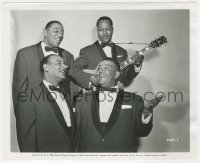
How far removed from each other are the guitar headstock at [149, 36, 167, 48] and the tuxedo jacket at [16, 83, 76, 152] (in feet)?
1.02

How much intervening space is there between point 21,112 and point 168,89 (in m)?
0.46

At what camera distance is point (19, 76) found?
1219mm

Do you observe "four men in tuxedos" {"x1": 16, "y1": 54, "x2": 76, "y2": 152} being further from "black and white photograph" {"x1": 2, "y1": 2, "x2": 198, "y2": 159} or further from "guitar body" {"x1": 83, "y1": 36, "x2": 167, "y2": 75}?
"guitar body" {"x1": 83, "y1": 36, "x2": 167, "y2": 75}

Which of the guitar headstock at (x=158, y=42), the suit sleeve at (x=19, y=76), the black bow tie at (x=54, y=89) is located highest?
the guitar headstock at (x=158, y=42)

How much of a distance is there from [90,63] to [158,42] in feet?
0.72

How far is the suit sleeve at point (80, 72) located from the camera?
3.98ft

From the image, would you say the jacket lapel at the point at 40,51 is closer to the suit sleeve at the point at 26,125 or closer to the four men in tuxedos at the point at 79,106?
the four men in tuxedos at the point at 79,106

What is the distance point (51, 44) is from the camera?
4.01 ft

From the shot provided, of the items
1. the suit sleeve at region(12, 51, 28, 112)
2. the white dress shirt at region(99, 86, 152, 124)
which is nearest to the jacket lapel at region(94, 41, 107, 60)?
the white dress shirt at region(99, 86, 152, 124)

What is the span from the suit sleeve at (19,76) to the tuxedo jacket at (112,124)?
19cm

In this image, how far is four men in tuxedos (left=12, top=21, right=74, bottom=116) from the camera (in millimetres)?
1215

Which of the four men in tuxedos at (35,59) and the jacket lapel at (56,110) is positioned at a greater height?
the four men in tuxedos at (35,59)

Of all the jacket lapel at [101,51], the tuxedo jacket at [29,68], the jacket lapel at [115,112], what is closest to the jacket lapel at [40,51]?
the tuxedo jacket at [29,68]
